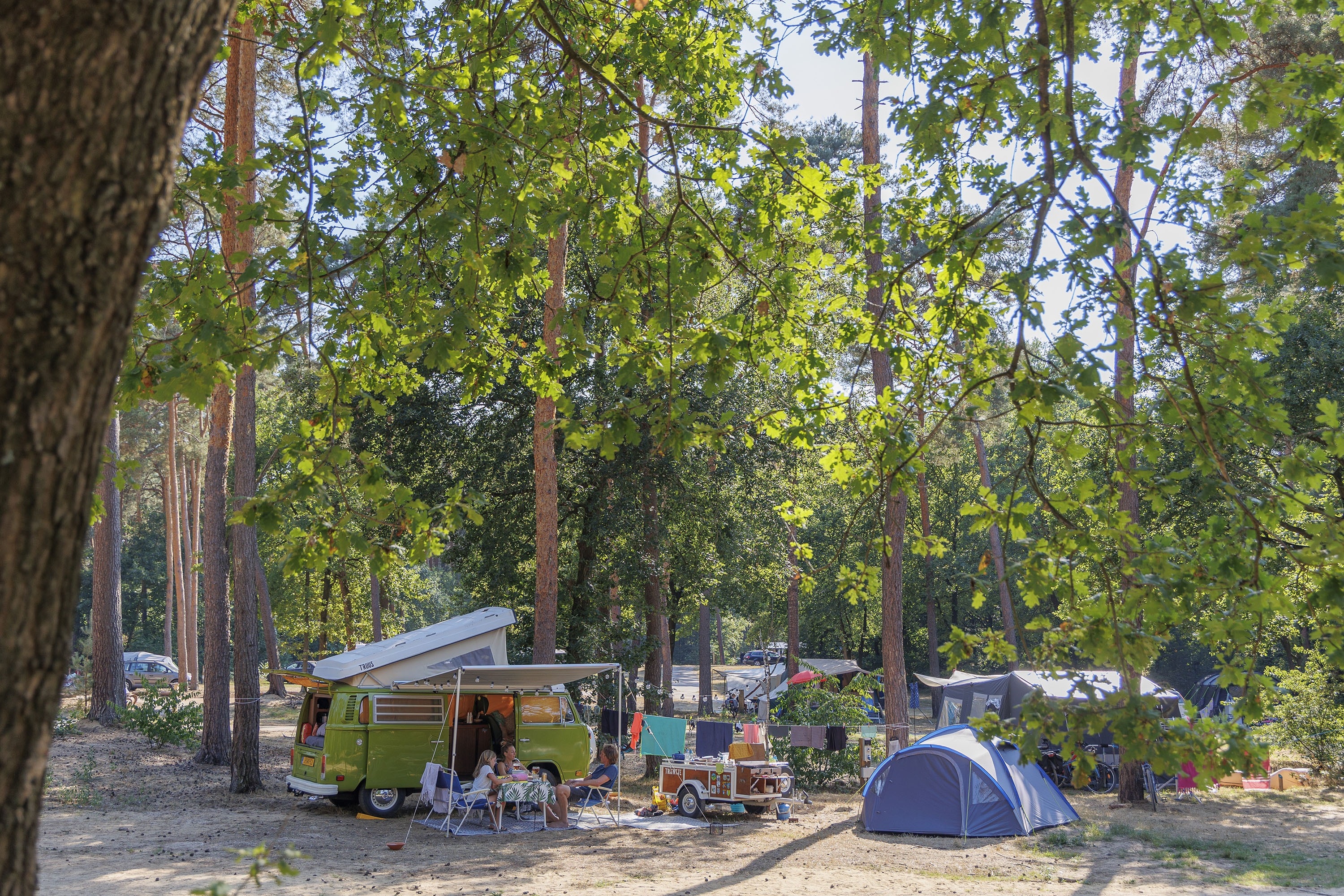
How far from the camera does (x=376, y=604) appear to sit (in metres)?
31.9

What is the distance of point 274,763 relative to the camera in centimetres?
1828

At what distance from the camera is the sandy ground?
9.21 m

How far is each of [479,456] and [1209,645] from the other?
50.9 ft

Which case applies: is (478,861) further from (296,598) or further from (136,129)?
(296,598)

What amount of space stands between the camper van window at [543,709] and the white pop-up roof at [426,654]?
0.65m

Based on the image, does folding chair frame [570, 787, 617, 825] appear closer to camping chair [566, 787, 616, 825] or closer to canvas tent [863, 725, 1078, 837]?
camping chair [566, 787, 616, 825]

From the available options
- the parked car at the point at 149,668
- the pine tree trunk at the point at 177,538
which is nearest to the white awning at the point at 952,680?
the pine tree trunk at the point at 177,538

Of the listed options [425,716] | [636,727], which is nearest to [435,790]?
[425,716]

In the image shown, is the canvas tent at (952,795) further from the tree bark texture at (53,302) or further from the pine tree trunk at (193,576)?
the pine tree trunk at (193,576)

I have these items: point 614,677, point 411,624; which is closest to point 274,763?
point 614,677

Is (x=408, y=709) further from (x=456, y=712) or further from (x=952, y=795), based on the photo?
(x=952, y=795)

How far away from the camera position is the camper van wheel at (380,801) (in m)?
12.7

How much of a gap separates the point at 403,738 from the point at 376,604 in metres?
20.1

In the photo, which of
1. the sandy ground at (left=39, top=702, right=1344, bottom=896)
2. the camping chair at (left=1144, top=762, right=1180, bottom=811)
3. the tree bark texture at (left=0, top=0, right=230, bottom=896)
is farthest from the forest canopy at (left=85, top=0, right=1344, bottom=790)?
the camping chair at (left=1144, top=762, right=1180, bottom=811)
